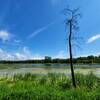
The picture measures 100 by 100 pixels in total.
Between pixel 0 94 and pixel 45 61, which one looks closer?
pixel 0 94

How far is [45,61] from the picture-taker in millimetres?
97125

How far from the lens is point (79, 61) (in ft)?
259

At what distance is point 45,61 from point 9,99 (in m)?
89.7

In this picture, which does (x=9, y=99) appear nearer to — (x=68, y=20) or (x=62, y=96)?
(x=62, y=96)

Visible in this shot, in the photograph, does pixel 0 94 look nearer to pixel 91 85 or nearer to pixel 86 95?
pixel 86 95

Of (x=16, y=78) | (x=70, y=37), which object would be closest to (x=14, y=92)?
(x=70, y=37)

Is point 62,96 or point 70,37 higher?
point 70,37

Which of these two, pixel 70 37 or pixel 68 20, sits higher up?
pixel 68 20

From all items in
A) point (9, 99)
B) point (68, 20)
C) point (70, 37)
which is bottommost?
point (9, 99)

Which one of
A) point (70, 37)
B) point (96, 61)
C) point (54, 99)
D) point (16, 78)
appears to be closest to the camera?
point (54, 99)

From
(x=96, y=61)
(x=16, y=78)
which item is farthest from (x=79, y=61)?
(x=16, y=78)

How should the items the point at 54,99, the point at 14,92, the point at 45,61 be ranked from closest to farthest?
the point at 54,99 → the point at 14,92 → the point at 45,61

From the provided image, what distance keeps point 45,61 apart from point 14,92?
89244 millimetres

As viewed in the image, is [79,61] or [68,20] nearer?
[68,20]
